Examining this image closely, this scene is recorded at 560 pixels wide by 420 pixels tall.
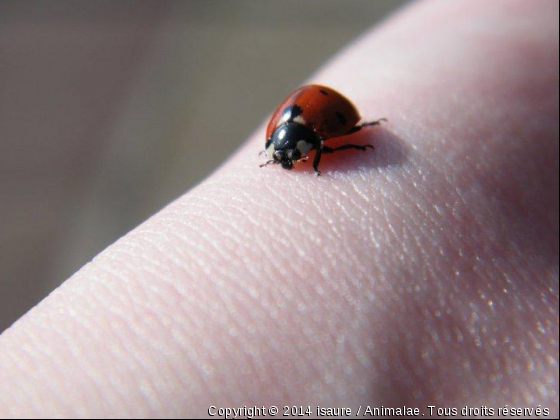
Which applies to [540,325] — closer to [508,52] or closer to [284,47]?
[508,52]

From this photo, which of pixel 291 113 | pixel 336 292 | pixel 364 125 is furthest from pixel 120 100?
pixel 336 292

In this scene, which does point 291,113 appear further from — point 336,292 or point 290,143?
point 336,292

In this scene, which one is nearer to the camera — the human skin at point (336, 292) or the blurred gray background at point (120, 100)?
the human skin at point (336, 292)

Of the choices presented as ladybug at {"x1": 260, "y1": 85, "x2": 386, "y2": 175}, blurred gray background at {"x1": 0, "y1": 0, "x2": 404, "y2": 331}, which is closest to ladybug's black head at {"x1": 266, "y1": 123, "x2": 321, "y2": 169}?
ladybug at {"x1": 260, "y1": 85, "x2": 386, "y2": 175}

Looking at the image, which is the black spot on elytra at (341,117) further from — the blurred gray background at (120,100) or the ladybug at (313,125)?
the blurred gray background at (120,100)

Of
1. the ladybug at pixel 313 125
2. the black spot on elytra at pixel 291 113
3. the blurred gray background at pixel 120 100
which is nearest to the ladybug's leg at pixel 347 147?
the ladybug at pixel 313 125

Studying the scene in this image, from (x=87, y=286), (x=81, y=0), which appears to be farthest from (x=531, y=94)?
(x=81, y=0)

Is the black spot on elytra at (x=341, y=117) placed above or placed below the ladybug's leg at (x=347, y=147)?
above
